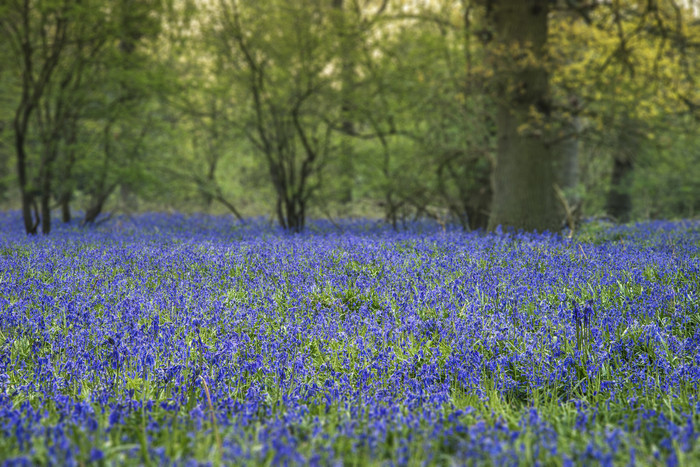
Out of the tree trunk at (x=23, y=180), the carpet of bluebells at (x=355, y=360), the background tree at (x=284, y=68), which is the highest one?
A: the background tree at (x=284, y=68)

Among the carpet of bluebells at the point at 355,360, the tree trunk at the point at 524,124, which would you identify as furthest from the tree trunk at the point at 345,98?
the carpet of bluebells at the point at 355,360

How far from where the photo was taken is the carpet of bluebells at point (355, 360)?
2018 millimetres

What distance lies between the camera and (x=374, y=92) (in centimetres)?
1258

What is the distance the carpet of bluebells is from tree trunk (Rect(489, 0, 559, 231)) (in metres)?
3.84

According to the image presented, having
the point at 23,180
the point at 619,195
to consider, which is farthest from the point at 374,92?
the point at 619,195

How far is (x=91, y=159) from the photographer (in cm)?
1210

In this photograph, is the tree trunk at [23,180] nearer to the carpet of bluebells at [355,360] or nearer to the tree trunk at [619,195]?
the carpet of bluebells at [355,360]

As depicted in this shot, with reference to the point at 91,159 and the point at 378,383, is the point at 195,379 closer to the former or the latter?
the point at 378,383

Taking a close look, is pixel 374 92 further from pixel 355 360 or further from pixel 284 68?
pixel 355 360

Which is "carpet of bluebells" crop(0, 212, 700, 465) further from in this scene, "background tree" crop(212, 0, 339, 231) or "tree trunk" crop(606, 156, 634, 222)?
"tree trunk" crop(606, 156, 634, 222)

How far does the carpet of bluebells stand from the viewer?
6.62 feet

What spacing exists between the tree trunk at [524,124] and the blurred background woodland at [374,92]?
31 millimetres

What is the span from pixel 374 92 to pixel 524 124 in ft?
14.5

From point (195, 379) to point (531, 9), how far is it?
940 centimetres
